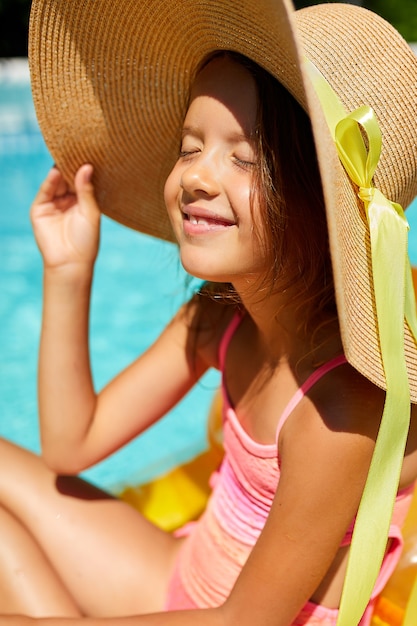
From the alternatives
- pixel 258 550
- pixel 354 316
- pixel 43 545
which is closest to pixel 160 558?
pixel 43 545

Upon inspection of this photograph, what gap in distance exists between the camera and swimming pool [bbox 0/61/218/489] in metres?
2.76

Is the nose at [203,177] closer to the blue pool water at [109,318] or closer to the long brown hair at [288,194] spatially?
the long brown hair at [288,194]

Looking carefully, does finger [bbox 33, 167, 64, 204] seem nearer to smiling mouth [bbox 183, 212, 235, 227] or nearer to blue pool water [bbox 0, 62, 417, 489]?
smiling mouth [bbox 183, 212, 235, 227]

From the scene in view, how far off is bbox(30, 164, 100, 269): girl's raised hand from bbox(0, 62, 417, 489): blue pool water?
0.60 metres

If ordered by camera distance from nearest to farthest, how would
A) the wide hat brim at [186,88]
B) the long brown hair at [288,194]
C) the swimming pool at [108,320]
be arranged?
the wide hat brim at [186,88] → the long brown hair at [288,194] → the swimming pool at [108,320]

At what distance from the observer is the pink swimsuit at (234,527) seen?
1.24 meters

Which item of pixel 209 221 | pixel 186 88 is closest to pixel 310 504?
pixel 209 221

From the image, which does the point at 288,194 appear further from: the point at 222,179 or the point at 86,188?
the point at 86,188

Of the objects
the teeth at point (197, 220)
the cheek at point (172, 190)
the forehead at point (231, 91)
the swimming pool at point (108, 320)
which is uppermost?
the forehead at point (231, 91)

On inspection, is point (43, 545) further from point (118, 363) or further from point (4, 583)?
point (118, 363)

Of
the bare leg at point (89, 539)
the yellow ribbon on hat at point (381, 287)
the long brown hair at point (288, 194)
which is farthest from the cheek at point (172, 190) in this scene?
the bare leg at point (89, 539)

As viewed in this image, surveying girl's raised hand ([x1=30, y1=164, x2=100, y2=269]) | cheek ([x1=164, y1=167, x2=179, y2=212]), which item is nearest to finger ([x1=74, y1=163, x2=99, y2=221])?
girl's raised hand ([x1=30, y1=164, x2=100, y2=269])

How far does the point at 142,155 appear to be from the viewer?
1.46 m

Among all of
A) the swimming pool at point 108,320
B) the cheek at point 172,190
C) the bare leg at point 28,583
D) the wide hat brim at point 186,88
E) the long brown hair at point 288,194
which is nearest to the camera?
the wide hat brim at point 186,88
